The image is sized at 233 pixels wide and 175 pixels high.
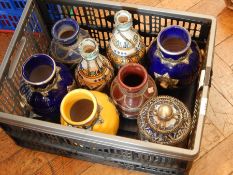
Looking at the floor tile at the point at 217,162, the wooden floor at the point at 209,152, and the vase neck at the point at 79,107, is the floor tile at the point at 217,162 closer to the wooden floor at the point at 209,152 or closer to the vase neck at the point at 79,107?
the wooden floor at the point at 209,152

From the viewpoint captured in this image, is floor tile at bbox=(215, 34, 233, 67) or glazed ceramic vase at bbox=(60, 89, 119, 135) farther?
floor tile at bbox=(215, 34, 233, 67)

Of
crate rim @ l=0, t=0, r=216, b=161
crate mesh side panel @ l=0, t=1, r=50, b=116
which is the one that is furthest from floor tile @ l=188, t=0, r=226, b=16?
crate mesh side panel @ l=0, t=1, r=50, b=116

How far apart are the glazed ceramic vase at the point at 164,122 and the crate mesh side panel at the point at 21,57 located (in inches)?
10.3

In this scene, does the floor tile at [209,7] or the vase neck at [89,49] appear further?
the floor tile at [209,7]

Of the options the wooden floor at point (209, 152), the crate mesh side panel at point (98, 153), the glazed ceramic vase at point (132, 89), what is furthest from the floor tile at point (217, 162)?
the glazed ceramic vase at point (132, 89)

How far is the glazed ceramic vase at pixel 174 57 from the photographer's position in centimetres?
71

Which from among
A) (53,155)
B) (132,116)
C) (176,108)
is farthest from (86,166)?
(176,108)

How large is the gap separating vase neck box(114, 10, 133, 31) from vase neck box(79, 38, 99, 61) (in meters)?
0.06

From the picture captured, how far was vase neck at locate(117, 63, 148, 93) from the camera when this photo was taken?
2.26 feet

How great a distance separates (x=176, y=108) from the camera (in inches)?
27.6

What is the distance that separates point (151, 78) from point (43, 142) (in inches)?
10.4

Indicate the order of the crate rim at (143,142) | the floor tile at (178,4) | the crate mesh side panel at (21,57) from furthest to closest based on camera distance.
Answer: the floor tile at (178,4) → the crate mesh side panel at (21,57) → the crate rim at (143,142)

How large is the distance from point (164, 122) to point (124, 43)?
0.56 ft

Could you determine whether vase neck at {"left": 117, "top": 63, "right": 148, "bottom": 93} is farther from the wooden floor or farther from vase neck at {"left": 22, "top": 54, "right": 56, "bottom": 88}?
the wooden floor
